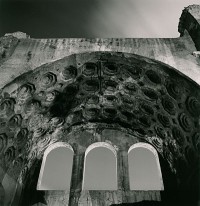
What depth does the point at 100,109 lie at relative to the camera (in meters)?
9.77

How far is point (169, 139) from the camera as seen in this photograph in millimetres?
9039

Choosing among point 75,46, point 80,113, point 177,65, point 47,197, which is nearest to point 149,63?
point 177,65

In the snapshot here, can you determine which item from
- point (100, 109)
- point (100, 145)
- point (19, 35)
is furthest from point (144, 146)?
point (19, 35)

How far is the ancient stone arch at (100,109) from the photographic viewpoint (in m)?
7.84

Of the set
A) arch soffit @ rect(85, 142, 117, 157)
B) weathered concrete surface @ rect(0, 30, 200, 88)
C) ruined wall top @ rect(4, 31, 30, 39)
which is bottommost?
arch soffit @ rect(85, 142, 117, 157)

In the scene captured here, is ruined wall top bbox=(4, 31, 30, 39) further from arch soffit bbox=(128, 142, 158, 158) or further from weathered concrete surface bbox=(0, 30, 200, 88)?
arch soffit bbox=(128, 142, 158, 158)

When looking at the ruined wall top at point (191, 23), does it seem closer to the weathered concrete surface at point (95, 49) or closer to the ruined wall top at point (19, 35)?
the weathered concrete surface at point (95, 49)

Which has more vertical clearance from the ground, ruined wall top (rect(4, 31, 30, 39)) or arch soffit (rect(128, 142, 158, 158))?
ruined wall top (rect(4, 31, 30, 39))

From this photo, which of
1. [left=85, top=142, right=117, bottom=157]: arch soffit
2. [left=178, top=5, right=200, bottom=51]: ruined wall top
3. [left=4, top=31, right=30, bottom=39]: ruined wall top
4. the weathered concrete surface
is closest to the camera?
the weathered concrete surface

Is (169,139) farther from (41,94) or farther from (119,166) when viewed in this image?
(41,94)

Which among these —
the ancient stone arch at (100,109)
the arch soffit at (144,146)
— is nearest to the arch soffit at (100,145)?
the ancient stone arch at (100,109)

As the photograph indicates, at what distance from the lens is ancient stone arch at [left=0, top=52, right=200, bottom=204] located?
25.7ft

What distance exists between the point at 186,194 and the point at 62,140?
470 cm

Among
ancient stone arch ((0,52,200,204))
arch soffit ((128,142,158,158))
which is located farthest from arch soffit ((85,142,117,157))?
arch soffit ((128,142,158,158))
